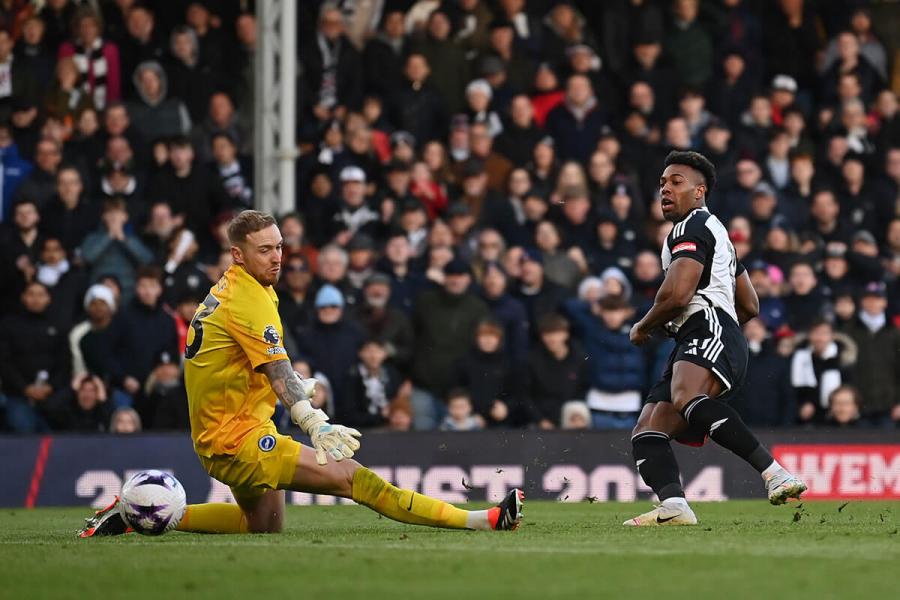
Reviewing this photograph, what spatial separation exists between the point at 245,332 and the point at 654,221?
9.28 metres

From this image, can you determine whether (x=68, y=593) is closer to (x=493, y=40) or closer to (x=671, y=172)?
(x=671, y=172)

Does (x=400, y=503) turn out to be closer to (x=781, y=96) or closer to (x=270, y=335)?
(x=270, y=335)

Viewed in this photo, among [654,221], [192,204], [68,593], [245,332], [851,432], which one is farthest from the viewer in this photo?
[654,221]

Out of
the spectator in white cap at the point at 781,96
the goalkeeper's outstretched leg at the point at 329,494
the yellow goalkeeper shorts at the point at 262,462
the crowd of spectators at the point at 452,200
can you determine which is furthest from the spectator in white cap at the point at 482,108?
the yellow goalkeeper shorts at the point at 262,462

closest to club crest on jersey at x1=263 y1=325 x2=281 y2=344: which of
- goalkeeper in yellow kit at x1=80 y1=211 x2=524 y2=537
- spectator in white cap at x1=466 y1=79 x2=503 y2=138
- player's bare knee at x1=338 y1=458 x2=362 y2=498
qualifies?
goalkeeper in yellow kit at x1=80 y1=211 x2=524 y2=537

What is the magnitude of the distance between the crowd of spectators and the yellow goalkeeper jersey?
5.44 meters

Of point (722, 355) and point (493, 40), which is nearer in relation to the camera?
point (722, 355)

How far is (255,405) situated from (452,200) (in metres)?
8.56

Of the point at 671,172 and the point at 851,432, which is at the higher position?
the point at 671,172

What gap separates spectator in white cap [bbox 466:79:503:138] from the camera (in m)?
17.8

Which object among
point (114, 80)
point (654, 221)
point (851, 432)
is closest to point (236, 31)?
point (114, 80)

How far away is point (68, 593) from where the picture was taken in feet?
21.8

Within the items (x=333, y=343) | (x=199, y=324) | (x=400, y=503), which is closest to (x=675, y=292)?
(x=400, y=503)

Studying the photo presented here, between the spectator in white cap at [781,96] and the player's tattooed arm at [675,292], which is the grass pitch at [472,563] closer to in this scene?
the player's tattooed arm at [675,292]
